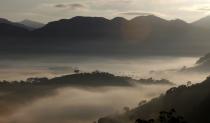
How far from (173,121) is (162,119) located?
1340 centimetres

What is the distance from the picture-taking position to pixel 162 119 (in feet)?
654

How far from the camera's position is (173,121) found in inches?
7333

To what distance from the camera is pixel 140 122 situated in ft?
604

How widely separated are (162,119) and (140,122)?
18.1 m

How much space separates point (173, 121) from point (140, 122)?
1251 cm

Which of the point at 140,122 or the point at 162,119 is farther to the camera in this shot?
the point at 162,119

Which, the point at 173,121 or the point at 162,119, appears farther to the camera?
the point at 162,119
